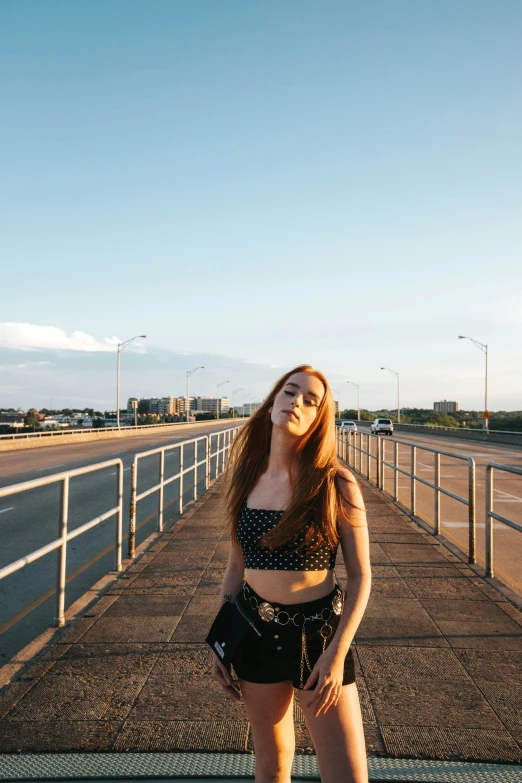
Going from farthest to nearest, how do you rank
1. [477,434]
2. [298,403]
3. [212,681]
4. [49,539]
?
[477,434]
[49,539]
[212,681]
[298,403]

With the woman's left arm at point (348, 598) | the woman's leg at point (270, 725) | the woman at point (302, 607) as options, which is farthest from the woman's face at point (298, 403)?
the woman's leg at point (270, 725)

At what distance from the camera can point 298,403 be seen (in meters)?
2.64

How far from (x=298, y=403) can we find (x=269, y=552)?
1.85 ft

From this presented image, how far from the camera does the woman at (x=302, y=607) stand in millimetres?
2256

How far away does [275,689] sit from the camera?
2.40 metres

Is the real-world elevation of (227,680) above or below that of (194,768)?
above

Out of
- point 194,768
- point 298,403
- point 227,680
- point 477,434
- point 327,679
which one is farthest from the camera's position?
point 477,434

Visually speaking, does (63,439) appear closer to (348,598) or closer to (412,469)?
(412,469)

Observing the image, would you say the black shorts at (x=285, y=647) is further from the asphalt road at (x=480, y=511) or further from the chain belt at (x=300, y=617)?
the asphalt road at (x=480, y=511)

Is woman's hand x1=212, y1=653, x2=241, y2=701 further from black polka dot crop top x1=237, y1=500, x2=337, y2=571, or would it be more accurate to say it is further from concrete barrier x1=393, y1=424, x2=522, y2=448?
concrete barrier x1=393, y1=424, x2=522, y2=448

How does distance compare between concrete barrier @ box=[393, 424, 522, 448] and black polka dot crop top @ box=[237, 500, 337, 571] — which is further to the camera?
concrete barrier @ box=[393, 424, 522, 448]

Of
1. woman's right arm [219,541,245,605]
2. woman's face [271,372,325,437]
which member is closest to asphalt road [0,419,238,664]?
woman's right arm [219,541,245,605]

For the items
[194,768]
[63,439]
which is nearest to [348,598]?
[194,768]

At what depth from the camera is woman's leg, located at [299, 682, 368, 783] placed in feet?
7.20
